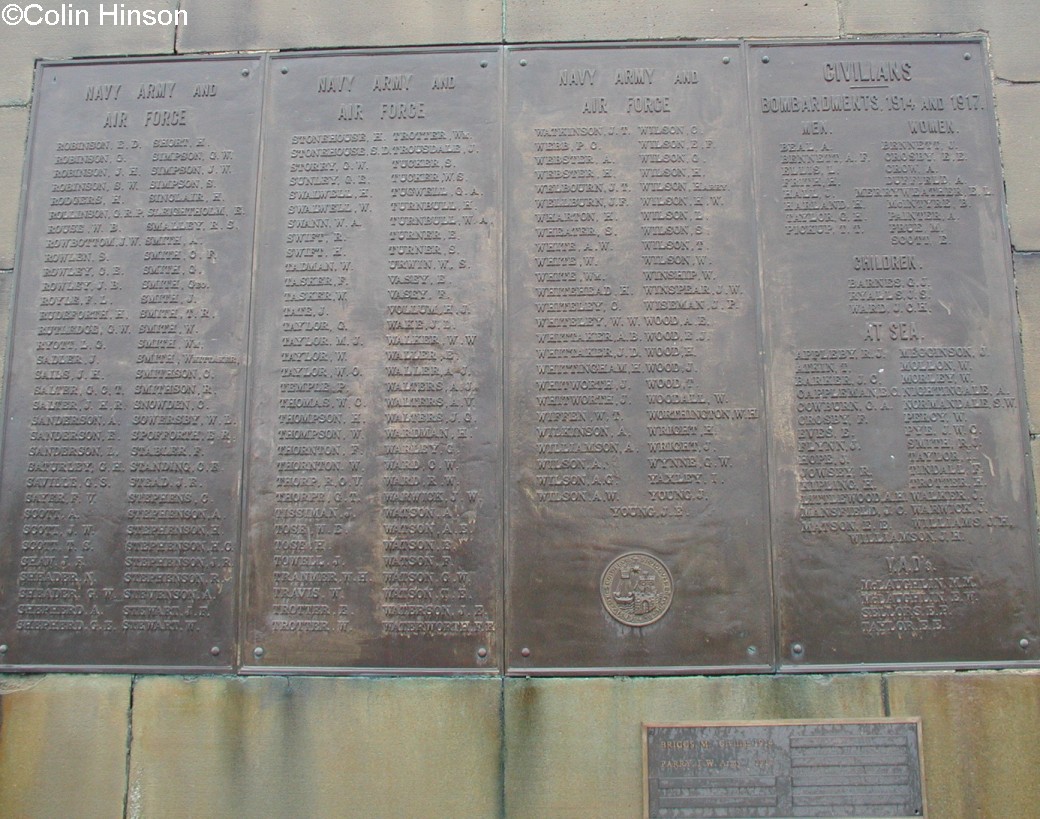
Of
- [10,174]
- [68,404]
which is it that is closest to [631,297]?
[68,404]

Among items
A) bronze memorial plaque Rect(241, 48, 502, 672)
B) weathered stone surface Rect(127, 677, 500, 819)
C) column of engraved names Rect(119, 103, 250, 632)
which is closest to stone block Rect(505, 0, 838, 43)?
bronze memorial plaque Rect(241, 48, 502, 672)

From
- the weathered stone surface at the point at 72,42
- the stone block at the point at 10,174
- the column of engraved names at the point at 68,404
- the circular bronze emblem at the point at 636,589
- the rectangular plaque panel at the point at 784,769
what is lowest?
the rectangular plaque panel at the point at 784,769

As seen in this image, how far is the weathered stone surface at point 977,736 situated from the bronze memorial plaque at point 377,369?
8.19 ft

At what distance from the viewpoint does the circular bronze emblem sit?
466cm

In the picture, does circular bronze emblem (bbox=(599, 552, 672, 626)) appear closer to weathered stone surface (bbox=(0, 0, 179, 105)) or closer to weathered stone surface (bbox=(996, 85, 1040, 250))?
weathered stone surface (bbox=(996, 85, 1040, 250))

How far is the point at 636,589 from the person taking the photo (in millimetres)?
4672

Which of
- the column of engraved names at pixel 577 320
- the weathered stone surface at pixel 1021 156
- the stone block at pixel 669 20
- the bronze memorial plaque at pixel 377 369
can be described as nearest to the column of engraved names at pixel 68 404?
the bronze memorial plaque at pixel 377 369

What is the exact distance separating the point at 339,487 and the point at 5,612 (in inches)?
84.2

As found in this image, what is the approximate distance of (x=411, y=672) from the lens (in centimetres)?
464

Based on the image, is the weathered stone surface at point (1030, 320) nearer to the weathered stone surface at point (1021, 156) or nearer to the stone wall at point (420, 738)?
the weathered stone surface at point (1021, 156)

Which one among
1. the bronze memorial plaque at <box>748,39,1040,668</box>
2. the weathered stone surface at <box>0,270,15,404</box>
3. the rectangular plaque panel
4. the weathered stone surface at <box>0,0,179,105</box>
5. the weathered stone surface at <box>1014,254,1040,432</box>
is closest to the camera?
the rectangular plaque panel

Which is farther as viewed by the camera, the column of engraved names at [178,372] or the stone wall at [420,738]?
the column of engraved names at [178,372]

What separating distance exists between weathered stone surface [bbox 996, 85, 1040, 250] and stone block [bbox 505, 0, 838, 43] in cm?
125

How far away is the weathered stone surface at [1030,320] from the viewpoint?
489cm
